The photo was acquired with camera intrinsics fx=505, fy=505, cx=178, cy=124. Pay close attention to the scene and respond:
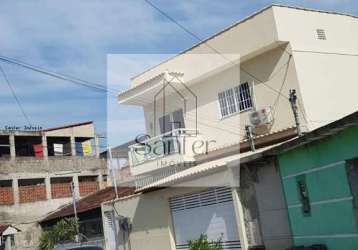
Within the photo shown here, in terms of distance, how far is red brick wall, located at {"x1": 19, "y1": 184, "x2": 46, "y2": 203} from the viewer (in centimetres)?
4403

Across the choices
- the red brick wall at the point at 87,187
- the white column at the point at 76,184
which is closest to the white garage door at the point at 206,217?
the white column at the point at 76,184

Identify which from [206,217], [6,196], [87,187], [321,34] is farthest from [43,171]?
[321,34]

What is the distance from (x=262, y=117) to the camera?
18547 mm

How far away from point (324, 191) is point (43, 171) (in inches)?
1438

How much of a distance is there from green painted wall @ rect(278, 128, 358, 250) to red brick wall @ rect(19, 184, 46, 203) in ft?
111

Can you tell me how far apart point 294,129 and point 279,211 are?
3.62 meters

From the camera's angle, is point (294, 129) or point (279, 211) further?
point (294, 129)

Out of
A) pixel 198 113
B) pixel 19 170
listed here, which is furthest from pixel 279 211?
pixel 19 170

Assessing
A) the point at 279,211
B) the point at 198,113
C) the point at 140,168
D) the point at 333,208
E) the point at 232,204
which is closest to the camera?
the point at 333,208

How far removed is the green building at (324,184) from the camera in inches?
460

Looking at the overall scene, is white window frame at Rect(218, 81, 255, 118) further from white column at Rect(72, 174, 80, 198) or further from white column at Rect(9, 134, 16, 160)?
white column at Rect(72, 174, 80, 198)

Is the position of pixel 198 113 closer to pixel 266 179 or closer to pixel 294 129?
pixel 294 129

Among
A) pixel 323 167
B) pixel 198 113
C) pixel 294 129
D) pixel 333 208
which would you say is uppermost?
pixel 198 113

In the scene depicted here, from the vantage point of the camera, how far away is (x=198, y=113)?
2245 cm
